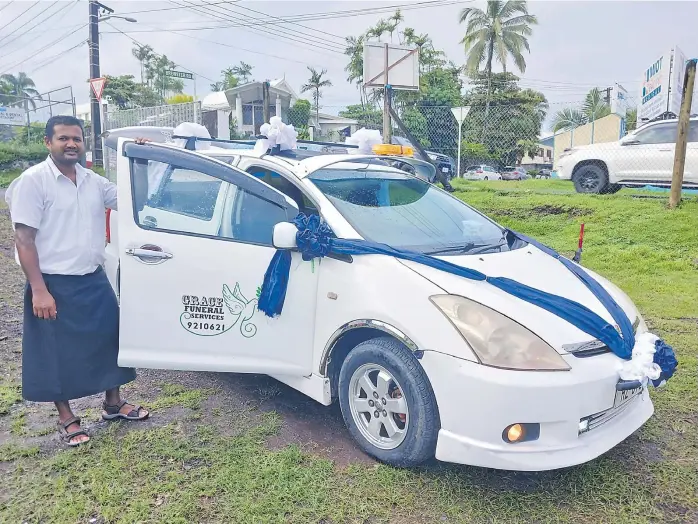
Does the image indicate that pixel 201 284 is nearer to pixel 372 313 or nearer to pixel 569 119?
pixel 372 313

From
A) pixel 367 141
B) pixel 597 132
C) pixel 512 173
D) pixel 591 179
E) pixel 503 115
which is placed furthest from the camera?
pixel 512 173

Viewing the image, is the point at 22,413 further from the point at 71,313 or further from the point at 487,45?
the point at 487,45

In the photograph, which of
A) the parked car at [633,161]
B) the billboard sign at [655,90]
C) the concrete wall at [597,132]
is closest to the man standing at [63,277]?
the parked car at [633,161]

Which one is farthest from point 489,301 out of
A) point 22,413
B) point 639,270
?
point 639,270

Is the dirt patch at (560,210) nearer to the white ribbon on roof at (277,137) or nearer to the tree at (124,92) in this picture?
the white ribbon on roof at (277,137)

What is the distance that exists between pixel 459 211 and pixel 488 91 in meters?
35.4

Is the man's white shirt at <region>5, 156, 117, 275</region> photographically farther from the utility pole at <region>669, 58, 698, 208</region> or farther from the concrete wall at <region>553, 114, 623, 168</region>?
the concrete wall at <region>553, 114, 623, 168</region>

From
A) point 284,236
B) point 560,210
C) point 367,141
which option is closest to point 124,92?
point 560,210

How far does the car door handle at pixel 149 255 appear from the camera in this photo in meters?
3.24

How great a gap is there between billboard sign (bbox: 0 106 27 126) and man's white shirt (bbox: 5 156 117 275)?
20.2 m

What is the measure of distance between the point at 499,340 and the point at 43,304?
227cm

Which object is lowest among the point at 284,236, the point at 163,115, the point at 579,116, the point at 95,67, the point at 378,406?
the point at 378,406

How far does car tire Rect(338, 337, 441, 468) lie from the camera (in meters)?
2.64

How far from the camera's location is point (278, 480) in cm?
276
